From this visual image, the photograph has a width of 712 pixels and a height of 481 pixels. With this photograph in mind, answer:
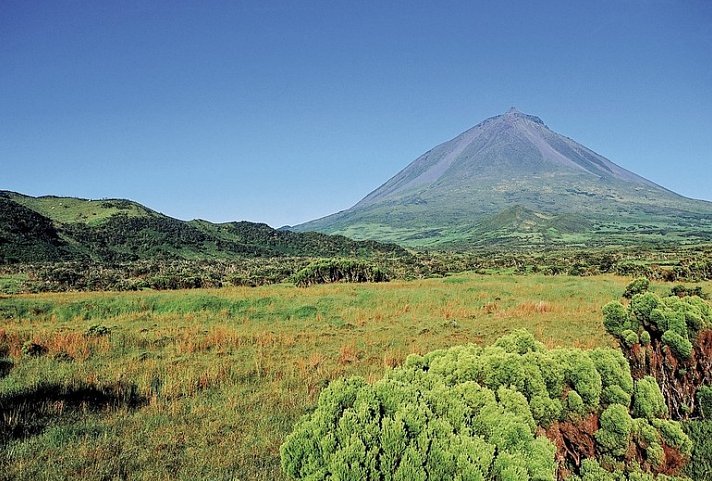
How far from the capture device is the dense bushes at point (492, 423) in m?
3.06

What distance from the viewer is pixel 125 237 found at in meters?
71.6

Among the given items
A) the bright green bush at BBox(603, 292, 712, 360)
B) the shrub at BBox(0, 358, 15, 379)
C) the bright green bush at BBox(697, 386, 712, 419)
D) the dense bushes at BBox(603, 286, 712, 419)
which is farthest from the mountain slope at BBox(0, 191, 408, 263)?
the bright green bush at BBox(697, 386, 712, 419)

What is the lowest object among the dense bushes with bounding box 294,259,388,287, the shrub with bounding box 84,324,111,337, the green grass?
the dense bushes with bounding box 294,259,388,287

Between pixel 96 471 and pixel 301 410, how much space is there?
278cm

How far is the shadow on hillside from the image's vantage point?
5.67 meters

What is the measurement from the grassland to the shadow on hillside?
29mm

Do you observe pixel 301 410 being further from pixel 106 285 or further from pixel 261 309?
pixel 106 285

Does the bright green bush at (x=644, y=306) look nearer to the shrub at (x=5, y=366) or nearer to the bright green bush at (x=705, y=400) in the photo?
the bright green bush at (x=705, y=400)

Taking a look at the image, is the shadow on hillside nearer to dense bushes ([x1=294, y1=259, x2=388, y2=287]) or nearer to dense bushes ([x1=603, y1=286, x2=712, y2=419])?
dense bushes ([x1=603, y1=286, x2=712, y2=419])

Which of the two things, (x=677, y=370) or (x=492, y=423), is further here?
(x=677, y=370)

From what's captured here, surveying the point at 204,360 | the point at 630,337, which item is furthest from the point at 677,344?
the point at 204,360

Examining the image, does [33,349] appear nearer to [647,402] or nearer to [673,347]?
[647,402]

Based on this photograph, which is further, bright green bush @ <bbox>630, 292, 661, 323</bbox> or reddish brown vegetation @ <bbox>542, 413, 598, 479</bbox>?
Result: bright green bush @ <bbox>630, 292, 661, 323</bbox>

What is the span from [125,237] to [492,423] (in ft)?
257
